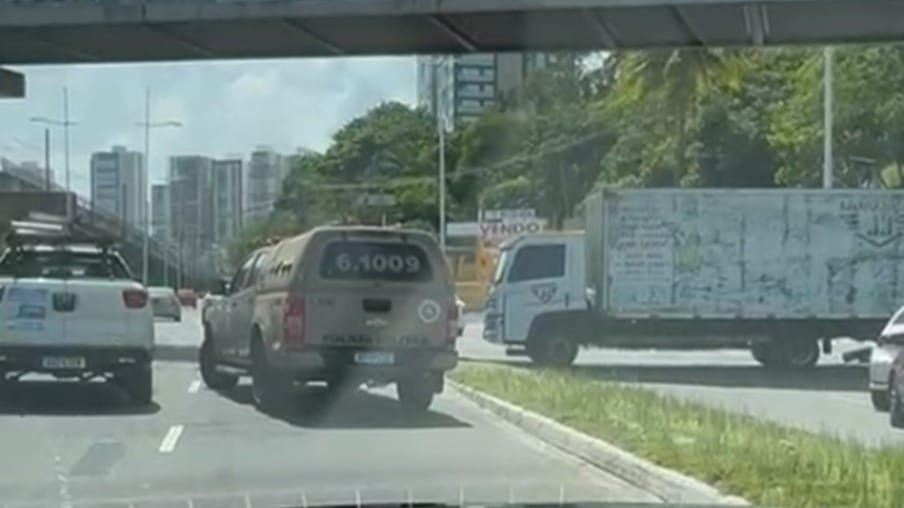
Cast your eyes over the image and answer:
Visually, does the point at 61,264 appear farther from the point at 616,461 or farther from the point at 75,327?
the point at 616,461

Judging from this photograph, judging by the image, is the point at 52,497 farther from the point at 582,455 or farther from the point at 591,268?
the point at 591,268

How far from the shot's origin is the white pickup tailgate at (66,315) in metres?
20.5

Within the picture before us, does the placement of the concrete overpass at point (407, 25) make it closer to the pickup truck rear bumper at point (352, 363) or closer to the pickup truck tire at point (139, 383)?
the pickup truck rear bumper at point (352, 363)

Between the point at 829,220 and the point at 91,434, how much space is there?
1663 centimetres

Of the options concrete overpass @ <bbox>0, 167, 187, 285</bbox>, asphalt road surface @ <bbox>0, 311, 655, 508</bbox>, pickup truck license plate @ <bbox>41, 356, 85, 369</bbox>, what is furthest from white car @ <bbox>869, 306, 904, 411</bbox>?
concrete overpass @ <bbox>0, 167, 187, 285</bbox>

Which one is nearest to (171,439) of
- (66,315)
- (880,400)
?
(66,315)

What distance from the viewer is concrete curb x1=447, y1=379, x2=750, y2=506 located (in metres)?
12.6

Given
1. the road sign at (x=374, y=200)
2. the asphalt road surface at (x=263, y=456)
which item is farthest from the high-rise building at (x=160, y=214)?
the asphalt road surface at (x=263, y=456)

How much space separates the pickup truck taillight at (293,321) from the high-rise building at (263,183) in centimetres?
1864

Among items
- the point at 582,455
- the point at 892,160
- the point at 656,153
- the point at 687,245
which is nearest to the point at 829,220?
the point at 687,245

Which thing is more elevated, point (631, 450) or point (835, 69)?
point (835, 69)

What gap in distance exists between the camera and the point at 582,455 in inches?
629

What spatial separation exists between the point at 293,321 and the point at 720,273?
12005 millimetres

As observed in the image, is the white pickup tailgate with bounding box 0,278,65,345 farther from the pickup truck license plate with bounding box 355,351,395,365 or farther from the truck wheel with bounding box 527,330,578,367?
the truck wheel with bounding box 527,330,578,367
